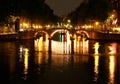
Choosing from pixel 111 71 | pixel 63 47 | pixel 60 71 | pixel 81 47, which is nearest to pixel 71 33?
pixel 63 47

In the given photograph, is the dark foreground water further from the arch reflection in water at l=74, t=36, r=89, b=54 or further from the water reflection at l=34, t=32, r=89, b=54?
the water reflection at l=34, t=32, r=89, b=54

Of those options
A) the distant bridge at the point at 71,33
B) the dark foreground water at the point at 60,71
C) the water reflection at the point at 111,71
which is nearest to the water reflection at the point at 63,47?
the distant bridge at the point at 71,33

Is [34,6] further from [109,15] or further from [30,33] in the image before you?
[30,33]

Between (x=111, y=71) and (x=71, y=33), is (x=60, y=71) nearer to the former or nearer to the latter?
(x=111, y=71)

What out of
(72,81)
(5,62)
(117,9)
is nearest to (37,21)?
(117,9)

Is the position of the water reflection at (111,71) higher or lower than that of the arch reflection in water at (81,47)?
lower

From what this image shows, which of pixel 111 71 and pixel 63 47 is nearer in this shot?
pixel 111 71

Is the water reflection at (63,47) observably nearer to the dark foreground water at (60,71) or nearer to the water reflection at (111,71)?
the dark foreground water at (60,71)

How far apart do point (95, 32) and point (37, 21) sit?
35.9 m

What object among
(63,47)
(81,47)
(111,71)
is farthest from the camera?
(63,47)

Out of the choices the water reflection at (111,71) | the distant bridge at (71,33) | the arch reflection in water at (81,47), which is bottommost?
the water reflection at (111,71)

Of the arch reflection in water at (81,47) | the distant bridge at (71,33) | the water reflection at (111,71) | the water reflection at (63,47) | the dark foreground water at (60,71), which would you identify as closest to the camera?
the water reflection at (111,71)

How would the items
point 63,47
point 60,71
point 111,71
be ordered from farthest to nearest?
point 63,47 → point 60,71 → point 111,71

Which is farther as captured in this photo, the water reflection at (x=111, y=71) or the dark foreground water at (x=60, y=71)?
the dark foreground water at (x=60, y=71)
